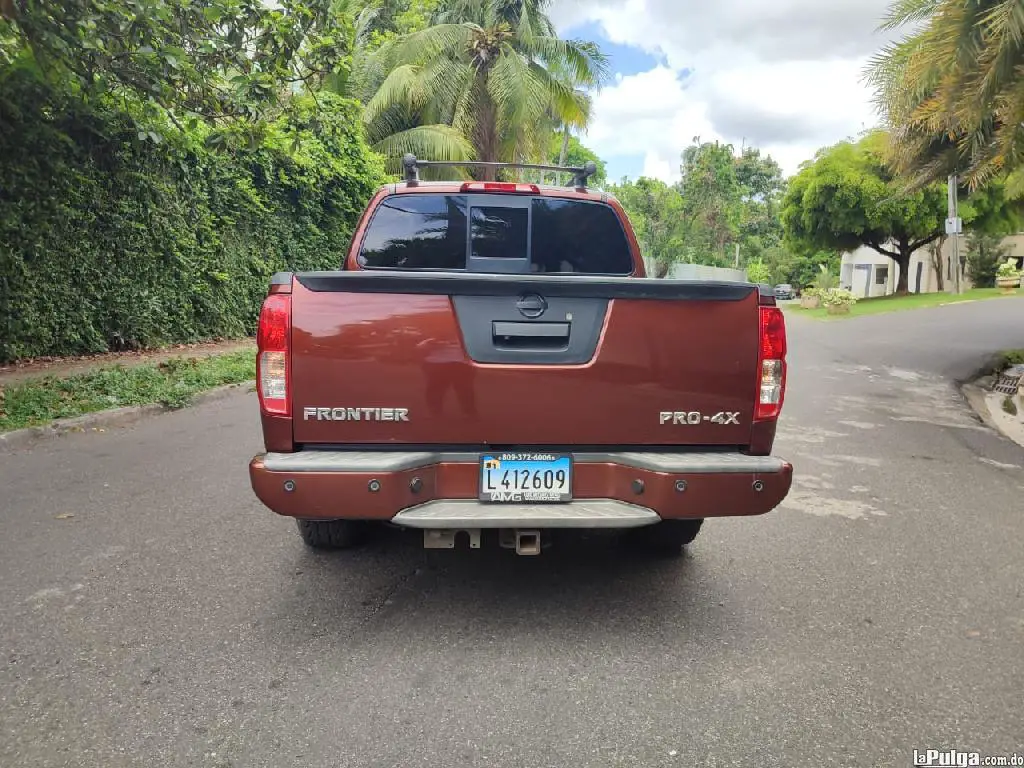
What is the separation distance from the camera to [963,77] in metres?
8.11

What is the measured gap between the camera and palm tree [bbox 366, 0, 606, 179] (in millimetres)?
20000

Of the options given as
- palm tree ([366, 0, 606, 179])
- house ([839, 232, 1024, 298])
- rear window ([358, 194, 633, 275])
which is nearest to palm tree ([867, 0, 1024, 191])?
rear window ([358, 194, 633, 275])

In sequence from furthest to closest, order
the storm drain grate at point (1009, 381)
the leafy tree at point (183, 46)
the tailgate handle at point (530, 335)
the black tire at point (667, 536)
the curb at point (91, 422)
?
1. the storm drain grate at point (1009, 381)
2. the curb at point (91, 422)
3. the leafy tree at point (183, 46)
4. the black tire at point (667, 536)
5. the tailgate handle at point (530, 335)

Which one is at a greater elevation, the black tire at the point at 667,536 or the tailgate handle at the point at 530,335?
the tailgate handle at the point at 530,335

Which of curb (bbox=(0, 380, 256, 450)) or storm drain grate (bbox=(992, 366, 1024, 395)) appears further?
storm drain grate (bbox=(992, 366, 1024, 395))

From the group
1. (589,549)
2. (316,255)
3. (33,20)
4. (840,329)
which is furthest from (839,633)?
(840,329)

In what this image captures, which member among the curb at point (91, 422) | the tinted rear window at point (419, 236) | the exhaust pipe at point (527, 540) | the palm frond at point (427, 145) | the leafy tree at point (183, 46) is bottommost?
the curb at point (91, 422)

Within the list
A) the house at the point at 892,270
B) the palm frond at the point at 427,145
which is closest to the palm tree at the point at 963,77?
the palm frond at the point at 427,145

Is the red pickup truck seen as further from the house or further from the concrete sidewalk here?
the house

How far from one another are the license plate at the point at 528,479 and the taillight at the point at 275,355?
891 mm

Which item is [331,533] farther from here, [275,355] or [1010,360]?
[1010,360]

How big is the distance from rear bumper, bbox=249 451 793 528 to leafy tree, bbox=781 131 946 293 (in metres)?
29.1

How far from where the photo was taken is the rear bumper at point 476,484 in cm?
315

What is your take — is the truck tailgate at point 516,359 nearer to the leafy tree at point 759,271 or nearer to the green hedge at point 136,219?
the green hedge at point 136,219
